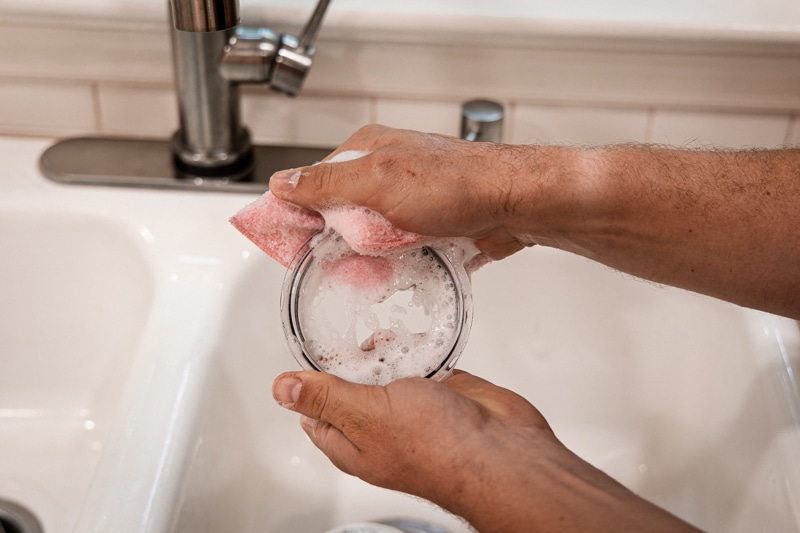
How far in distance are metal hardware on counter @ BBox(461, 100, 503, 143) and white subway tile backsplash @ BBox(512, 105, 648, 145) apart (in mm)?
101

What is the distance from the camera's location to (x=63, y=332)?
84 cm

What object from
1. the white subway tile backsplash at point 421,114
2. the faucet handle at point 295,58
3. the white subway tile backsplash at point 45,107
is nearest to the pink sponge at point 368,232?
the faucet handle at point 295,58

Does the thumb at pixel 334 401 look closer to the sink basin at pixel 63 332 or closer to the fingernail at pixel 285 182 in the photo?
the fingernail at pixel 285 182

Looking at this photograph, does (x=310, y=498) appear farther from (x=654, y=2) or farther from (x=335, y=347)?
(x=654, y=2)

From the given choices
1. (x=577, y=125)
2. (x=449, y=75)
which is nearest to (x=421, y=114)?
(x=449, y=75)

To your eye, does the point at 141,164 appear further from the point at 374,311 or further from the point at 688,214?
the point at 688,214

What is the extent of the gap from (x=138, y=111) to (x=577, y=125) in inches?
18.6

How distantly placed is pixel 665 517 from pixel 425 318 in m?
0.21

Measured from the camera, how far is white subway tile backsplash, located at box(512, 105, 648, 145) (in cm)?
89

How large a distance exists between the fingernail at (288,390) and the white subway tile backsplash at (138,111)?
0.47m

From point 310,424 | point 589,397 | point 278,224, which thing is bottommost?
point 589,397

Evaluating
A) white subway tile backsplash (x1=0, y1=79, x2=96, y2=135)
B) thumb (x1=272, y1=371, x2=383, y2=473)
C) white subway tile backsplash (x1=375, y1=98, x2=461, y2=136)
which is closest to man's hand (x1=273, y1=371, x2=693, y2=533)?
thumb (x1=272, y1=371, x2=383, y2=473)

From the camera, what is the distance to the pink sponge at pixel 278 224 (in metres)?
0.59

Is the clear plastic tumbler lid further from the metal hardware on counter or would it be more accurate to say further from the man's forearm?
the metal hardware on counter
